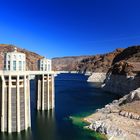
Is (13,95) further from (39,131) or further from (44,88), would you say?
(44,88)

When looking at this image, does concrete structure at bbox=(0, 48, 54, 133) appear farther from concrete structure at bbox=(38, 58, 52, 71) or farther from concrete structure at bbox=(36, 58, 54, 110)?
concrete structure at bbox=(38, 58, 52, 71)

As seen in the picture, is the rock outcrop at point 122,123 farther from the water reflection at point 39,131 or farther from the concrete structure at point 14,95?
the concrete structure at point 14,95

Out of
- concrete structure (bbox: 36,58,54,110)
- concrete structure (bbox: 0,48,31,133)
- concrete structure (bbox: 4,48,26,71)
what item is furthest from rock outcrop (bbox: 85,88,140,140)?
concrete structure (bbox: 4,48,26,71)

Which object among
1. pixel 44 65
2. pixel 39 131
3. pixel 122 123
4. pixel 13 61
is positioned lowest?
pixel 39 131

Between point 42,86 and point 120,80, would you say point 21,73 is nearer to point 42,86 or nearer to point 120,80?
point 42,86

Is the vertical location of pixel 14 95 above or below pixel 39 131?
above

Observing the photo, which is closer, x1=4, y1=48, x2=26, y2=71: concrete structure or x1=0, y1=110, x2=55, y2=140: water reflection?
x1=0, y1=110, x2=55, y2=140: water reflection

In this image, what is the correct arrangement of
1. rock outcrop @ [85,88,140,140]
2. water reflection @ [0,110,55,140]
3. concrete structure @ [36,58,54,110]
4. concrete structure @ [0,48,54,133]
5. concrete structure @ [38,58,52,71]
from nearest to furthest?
rock outcrop @ [85,88,140,140] → water reflection @ [0,110,55,140] → concrete structure @ [0,48,54,133] → concrete structure @ [36,58,54,110] → concrete structure @ [38,58,52,71]

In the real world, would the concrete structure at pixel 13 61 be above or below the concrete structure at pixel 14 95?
above

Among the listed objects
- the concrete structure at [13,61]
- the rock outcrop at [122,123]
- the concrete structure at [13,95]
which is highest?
the concrete structure at [13,61]

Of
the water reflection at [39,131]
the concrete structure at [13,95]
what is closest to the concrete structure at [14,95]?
the concrete structure at [13,95]

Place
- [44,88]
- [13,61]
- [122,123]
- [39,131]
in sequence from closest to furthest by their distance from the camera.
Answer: [13,61] < [122,123] < [39,131] < [44,88]

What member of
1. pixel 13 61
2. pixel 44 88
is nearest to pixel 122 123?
pixel 13 61

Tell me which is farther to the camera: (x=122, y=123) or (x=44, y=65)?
(x=44, y=65)
